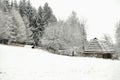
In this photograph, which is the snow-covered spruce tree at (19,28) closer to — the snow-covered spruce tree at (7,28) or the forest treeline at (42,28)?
the forest treeline at (42,28)

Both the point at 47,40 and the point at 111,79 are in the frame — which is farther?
the point at 47,40

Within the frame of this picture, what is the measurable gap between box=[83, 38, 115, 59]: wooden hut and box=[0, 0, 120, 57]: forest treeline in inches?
301

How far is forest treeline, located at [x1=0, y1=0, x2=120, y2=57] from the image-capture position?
3900 centimetres

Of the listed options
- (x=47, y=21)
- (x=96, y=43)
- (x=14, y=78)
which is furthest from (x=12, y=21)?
(x=14, y=78)

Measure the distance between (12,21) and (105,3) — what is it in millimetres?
32675

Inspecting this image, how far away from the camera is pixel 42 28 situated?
45.8 meters

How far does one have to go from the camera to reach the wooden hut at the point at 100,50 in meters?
29.8

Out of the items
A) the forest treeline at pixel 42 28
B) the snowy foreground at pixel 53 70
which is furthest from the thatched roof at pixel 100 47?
the snowy foreground at pixel 53 70

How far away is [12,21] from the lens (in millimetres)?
39219

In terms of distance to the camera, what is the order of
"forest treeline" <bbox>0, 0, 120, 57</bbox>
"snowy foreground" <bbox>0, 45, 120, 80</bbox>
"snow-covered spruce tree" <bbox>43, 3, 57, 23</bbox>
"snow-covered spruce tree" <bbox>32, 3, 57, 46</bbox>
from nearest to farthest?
"snowy foreground" <bbox>0, 45, 120, 80</bbox> → "forest treeline" <bbox>0, 0, 120, 57</bbox> → "snow-covered spruce tree" <bbox>32, 3, 57, 46</bbox> → "snow-covered spruce tree" <bbox>43, 3, 57, 23</bbox>

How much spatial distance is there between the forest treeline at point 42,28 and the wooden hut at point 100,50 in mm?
7635

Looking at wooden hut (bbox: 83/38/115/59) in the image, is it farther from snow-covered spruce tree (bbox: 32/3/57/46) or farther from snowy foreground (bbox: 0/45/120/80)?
snow-covered spruce tree (bbox: 32/3/57/46)

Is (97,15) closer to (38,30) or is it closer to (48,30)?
(48,30)

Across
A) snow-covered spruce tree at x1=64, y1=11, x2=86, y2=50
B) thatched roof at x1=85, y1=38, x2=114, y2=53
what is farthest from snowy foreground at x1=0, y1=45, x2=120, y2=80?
snow-covered spruce tree at x1=64, y1=11, x2=86, y2=50
